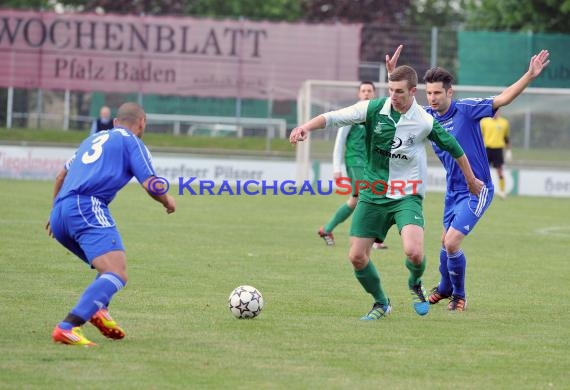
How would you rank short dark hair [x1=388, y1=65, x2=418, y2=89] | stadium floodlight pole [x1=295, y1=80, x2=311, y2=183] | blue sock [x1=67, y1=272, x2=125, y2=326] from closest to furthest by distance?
1. blue sock [x1=67, y1=272, x2=125, y2=326]
2. short dark hair [x1=388, y1=65, x2=418, y2=89]
3. stadium floodlight pole [x1=295, y1=80, x2=311, y2=183]

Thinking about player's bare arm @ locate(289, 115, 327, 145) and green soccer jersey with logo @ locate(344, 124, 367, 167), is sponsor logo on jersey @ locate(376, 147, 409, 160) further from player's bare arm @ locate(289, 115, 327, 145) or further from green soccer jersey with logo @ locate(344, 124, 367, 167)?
green soccer jersey with logo @ locate(344, 124, 367, 167)

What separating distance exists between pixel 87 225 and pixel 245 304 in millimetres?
1784

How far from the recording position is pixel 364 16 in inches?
2079

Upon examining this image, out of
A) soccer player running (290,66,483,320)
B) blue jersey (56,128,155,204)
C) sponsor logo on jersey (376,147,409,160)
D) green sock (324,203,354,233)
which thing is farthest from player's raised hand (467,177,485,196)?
green sock (324,203,354,233)

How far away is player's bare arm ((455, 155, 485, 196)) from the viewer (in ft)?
29.0

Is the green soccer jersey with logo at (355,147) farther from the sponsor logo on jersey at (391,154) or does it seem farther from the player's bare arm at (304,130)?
the player's bare arm at (304,130)

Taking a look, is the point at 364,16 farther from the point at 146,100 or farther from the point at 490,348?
the point at 490,348

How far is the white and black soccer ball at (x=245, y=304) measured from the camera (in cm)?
873

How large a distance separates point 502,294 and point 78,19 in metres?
22.7

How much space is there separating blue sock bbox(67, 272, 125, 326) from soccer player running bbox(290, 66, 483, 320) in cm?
225

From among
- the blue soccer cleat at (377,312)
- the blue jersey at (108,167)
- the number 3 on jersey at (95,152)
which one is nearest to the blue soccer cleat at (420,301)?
the blue soccer cleat at (377,312)

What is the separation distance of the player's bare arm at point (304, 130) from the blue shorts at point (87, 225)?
4.96 ft

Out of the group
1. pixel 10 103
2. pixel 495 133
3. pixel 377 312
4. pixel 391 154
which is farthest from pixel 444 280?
pixel 10 103

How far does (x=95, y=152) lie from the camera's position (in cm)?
753
